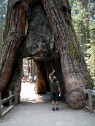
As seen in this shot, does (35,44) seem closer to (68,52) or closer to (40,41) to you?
(40,41)

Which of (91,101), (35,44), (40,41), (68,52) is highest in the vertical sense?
(40,41)

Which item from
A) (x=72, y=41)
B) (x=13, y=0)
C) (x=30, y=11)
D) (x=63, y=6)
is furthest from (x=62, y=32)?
(x=13, y=0)

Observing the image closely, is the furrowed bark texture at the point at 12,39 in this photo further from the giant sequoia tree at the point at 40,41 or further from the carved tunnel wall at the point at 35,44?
the carved tunnel wall at the point at 35,44

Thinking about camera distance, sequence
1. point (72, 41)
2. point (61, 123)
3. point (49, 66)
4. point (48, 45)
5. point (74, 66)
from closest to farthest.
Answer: point (61, 123), point (74, 66), point (72, 41), point (48, 45), point (49, 66)

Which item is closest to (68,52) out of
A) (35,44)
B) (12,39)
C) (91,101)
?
(35,44)

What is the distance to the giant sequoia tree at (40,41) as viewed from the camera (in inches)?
311

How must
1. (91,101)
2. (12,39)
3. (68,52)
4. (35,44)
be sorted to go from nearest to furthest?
1. (91,101)
2. (68,52)
3. (12,39)
4. (35,44)

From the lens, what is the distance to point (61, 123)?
4.92 m

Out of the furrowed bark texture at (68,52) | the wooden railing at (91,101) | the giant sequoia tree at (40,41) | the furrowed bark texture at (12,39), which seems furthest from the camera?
the furrowed bark texture at (12,39)

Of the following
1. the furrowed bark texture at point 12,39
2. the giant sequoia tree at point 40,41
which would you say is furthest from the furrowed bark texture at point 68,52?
the furrowed bark texture at point 12,39

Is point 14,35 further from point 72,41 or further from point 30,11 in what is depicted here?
point 72,41

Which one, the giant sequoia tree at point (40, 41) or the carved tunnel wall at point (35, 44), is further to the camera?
the carved tunnel wall at point (35, 44)

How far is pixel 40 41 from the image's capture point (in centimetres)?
907

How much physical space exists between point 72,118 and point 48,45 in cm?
504
